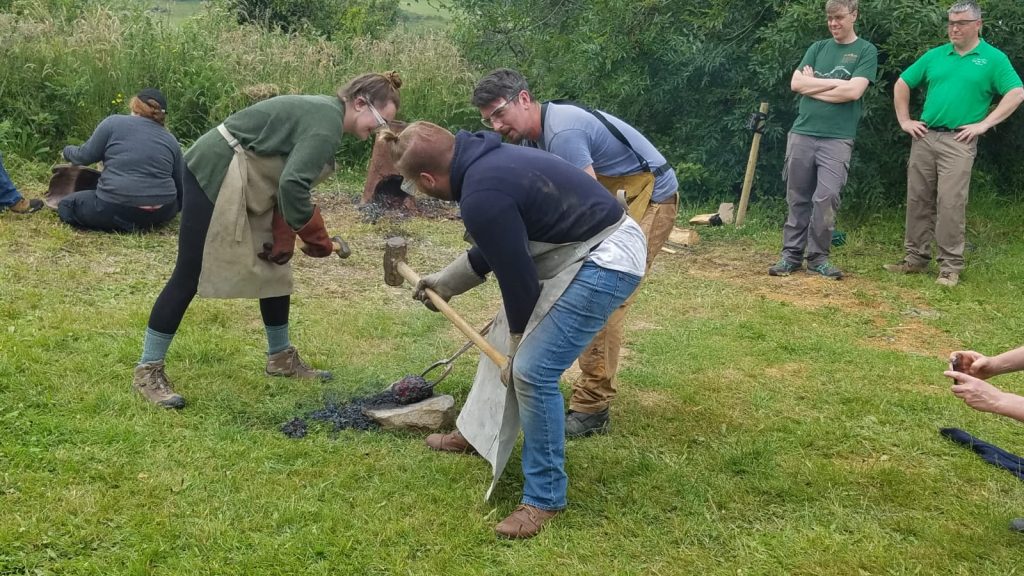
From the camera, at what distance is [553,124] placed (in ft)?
12.7

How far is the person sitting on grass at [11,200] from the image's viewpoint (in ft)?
24.0

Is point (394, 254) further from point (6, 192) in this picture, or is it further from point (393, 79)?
point (6, 192)

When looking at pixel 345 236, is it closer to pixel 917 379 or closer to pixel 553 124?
pixel 553 124

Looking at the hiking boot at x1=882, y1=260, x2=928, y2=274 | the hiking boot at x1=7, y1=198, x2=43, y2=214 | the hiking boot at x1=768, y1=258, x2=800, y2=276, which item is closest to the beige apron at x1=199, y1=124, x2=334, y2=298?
the hiking boot at x1=7, y1=198, x2=43, y2=214

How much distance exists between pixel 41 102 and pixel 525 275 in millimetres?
8602

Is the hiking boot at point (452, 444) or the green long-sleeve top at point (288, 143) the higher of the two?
the green long-sleeve top at point (288, 143)

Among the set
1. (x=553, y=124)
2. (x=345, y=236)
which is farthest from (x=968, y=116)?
(x=345, y=236)

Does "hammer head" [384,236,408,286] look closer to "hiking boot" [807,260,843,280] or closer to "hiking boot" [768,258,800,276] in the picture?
"hiking boot" [768,258,800,276]

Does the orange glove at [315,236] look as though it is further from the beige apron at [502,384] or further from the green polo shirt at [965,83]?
the green polo shirt at [965,83]

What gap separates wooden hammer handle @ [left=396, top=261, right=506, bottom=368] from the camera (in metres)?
3.32

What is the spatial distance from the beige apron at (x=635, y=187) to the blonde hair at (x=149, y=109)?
14.4 ft

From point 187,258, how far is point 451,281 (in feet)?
4.32

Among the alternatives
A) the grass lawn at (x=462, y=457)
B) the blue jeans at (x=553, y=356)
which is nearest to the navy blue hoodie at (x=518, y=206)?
the blue jeans at (x=553, y=356)

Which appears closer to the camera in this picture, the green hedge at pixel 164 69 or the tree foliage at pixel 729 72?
the tree foliage at pixel 729 72
